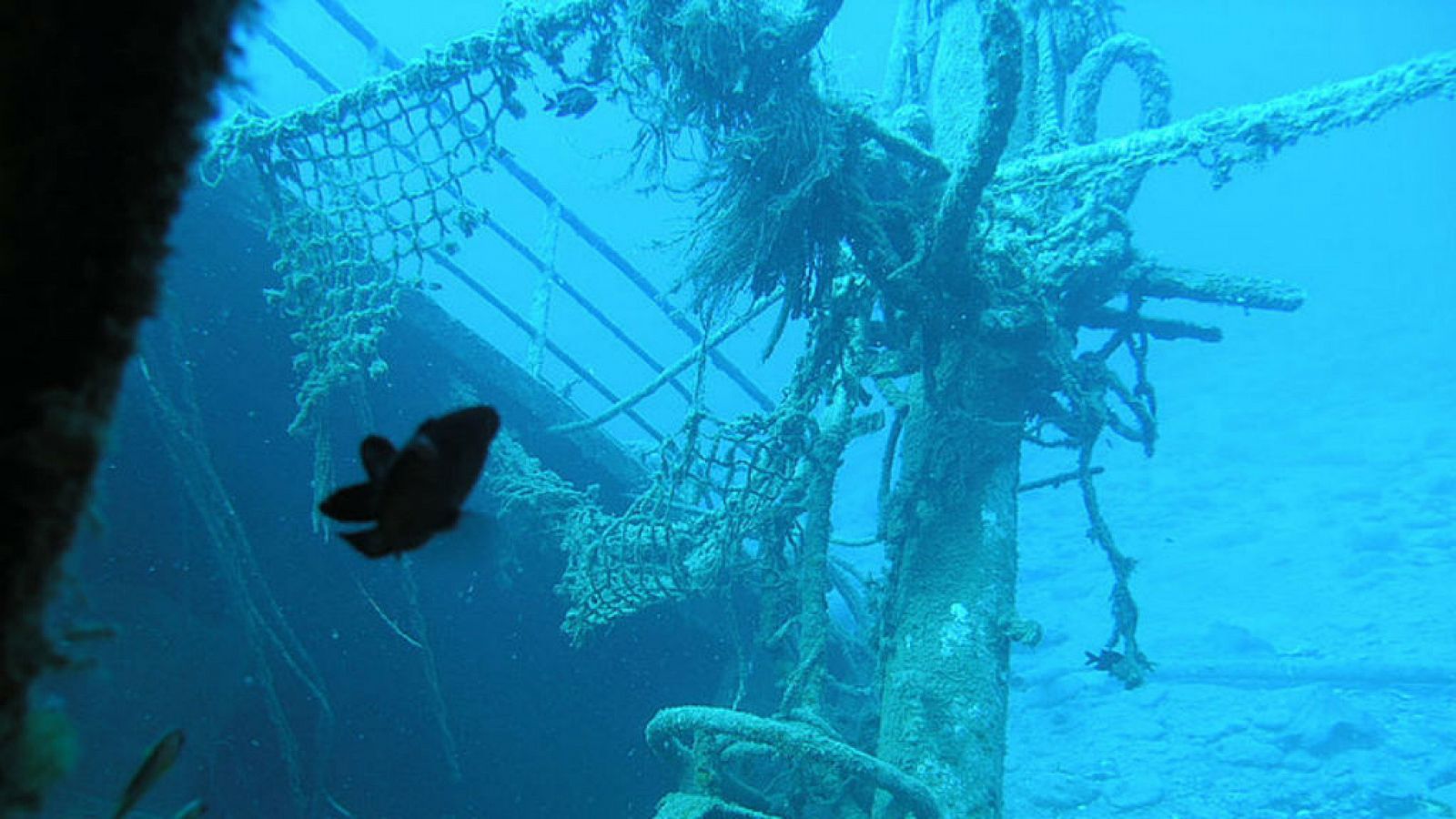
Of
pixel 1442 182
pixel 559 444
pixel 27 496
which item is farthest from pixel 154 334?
pixel 1442 182

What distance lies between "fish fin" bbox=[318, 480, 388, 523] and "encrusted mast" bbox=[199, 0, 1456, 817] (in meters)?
3.55

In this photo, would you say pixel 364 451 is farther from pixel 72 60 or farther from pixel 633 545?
pixel 633 545

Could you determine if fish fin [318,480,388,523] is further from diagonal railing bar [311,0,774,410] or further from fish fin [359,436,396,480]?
diagonal railing bar [311,0,774,410]

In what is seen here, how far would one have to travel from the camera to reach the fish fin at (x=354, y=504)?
1197 mm

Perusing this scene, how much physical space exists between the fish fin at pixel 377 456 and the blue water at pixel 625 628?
0.84ft

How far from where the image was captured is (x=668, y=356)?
245 ft

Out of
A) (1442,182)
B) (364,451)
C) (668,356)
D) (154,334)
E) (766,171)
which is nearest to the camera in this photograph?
(364,451)

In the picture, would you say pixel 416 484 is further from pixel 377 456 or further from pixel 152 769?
pixel 152 769

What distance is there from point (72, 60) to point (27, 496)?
38cm

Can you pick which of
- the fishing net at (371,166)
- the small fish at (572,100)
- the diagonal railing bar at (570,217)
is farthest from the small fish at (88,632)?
the diagonal railing bar at (570,217)

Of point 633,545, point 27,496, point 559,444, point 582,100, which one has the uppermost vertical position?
point 582,100

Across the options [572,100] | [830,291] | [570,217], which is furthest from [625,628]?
[572,100]

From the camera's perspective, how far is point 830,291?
546 centimetres

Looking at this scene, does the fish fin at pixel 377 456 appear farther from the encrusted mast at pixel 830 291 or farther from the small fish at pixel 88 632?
the encrusted mast at pixel 830 291
